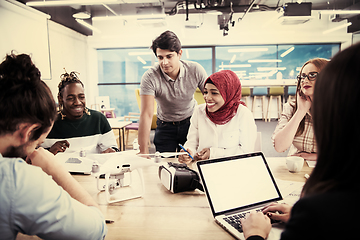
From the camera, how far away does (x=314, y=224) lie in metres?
0.39

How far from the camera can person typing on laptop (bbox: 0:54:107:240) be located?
0.54 meters

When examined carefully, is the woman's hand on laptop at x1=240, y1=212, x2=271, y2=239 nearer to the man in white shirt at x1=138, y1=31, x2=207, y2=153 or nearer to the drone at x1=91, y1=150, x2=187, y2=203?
the drone at x1=91, y1=150, x2=187, y2=203

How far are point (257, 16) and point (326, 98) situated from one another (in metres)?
8.26

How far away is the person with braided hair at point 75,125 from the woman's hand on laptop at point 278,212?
1171 mm

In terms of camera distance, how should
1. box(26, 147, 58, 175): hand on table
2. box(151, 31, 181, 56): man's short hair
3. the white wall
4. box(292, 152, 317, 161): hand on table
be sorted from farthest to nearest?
the white wall
box(151, 31, 181, 56): man's short hair
box(292, 152, 317, 161): hand on table
box(26, 147, 58, 175): hand on table

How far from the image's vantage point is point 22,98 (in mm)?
602

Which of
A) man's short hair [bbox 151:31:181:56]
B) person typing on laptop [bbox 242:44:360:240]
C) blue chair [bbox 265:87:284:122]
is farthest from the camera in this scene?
blue chair [bbox 265:87:284:122]

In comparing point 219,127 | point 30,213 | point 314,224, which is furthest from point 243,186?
point 219,127

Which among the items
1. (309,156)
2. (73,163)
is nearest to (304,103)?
(309,156)

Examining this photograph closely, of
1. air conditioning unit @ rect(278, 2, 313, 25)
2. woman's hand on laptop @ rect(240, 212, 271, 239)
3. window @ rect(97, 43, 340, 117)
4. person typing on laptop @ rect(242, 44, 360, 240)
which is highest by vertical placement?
air conditioning unit @ rect(278, 2, 313, 25)

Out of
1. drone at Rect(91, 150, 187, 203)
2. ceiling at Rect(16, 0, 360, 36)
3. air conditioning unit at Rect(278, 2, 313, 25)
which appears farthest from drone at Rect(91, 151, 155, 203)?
air conditioning unit at Rect(278, 2, 313, 25)

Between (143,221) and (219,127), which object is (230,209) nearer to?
(143,221)

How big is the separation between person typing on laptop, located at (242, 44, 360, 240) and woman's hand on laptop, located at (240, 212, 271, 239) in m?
0.28

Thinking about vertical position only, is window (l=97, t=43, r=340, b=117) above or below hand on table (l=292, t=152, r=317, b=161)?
above
